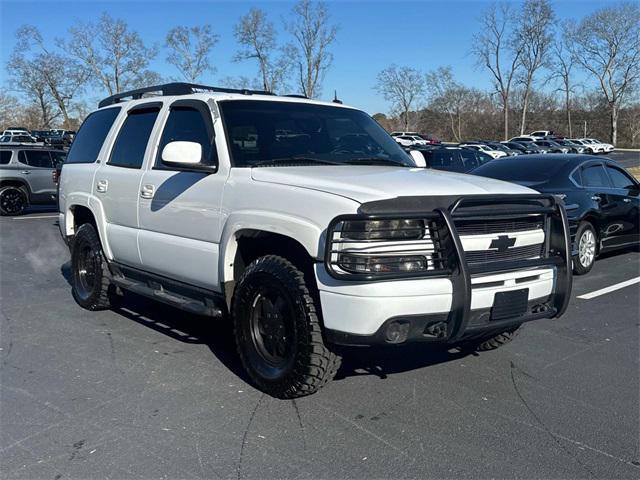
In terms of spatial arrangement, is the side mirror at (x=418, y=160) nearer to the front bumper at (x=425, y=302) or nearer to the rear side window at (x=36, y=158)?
the front bumper at (x=425, y=302)

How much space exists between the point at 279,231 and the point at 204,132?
1378 mm

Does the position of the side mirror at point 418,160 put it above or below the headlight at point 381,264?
above

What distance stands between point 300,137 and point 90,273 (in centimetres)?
283

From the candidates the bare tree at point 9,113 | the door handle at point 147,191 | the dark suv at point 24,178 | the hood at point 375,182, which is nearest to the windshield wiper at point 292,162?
the hood at point 375,182

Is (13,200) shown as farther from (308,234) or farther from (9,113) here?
(9,113)

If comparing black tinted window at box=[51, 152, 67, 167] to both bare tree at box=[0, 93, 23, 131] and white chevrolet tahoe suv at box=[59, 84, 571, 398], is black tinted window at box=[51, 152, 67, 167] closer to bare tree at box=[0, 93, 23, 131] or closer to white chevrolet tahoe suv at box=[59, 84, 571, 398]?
white chevrolet tahoe suv at box=[59, 84, 571, 398]

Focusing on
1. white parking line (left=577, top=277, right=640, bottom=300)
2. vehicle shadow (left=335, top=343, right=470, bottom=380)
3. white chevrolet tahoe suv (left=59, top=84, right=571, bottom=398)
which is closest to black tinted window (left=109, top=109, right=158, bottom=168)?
white chevrolet tahoe suv (left=59, top=84, right=571, bottom=398)

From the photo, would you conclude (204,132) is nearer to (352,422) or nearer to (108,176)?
(108,176)

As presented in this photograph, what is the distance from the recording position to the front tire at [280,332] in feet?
12.2

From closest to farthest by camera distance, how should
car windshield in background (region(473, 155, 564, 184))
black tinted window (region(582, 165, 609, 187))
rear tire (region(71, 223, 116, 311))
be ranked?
rear tire (region(71, 223, 116, 311)), car windshield in background (region(473, 155, 564, 184)), black tinted window (region(582, 165, 609, 187))

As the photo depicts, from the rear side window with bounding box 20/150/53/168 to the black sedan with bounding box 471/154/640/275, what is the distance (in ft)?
40.7

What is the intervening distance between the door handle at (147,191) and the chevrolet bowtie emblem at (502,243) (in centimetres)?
275

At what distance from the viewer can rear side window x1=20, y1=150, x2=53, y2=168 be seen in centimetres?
1650

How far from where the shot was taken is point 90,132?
663cm
